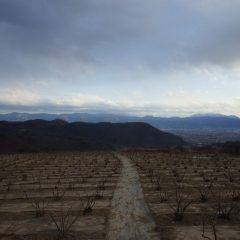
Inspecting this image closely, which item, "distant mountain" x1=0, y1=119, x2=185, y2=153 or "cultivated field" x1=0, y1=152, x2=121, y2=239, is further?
"distant mountain" x1=0, y1=119, x2=185, y2=153

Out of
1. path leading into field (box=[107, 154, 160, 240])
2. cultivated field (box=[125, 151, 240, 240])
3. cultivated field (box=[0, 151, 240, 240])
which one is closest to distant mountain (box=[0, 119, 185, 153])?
cultivated field (box=[125, 151, 240, 240])

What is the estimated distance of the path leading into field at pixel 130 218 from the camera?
25.5ft

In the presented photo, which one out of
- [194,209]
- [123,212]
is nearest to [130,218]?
[123,212]

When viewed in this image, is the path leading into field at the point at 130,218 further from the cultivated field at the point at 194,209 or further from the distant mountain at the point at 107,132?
the distant mountain at the point at 107,132

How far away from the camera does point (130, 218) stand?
921 cm

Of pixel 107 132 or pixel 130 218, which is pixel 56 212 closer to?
pixel 130 218

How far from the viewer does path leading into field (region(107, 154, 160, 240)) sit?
7.77 metres

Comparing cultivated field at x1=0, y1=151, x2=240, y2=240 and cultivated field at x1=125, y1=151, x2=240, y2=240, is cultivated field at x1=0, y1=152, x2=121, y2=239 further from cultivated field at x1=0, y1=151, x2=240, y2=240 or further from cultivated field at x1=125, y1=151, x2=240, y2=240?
cultivated field at x1=125, y1=151, x2=240, y2=240

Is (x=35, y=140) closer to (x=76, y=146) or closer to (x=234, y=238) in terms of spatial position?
(x=76, y=146)

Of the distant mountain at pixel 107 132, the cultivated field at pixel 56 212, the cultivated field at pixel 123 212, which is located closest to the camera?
the cultivated field at pixel 123 212

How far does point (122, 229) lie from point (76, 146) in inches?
4815

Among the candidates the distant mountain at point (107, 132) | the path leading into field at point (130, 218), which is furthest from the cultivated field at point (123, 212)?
the distant mountain at point (107, 132)

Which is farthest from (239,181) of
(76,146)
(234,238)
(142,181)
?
(76,146)

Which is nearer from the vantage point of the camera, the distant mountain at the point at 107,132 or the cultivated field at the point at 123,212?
the cultivated field at the point at 123,212
